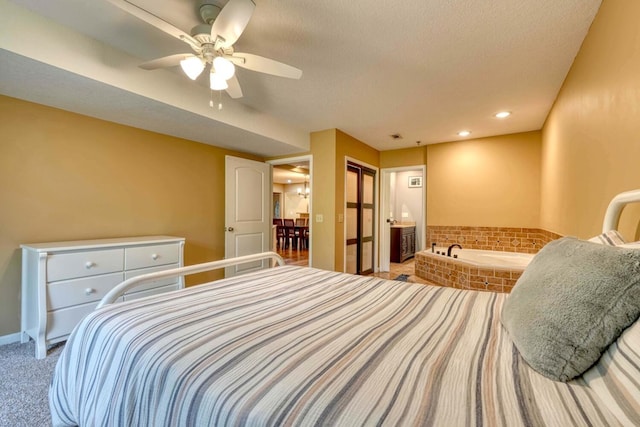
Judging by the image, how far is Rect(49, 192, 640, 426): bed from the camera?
1.79 feet

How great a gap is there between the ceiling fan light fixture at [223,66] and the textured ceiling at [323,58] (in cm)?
33

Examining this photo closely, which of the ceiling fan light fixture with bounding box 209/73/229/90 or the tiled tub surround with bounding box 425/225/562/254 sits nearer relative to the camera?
the ceiling fan light fixture with bounding box 209/73/229/90

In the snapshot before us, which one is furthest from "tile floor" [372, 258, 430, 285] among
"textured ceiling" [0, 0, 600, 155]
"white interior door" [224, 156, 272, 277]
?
"textured ceiling" [0, 0, 600, 155]

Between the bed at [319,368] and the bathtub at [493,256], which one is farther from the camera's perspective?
the bathtub at [493,256]

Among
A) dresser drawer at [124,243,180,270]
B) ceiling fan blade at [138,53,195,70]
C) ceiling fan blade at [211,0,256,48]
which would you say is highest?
ceiling fan blade at [211,0,256,48]

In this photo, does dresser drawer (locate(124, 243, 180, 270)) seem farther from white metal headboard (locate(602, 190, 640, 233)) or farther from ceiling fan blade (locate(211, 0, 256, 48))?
white metal headboard (locate(602, 190, 640, 233))

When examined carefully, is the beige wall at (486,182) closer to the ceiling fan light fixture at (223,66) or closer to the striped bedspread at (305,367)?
the striped bedspread at (305,367)

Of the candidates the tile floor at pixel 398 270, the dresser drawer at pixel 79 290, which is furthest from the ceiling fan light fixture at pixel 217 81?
the tile floor at pixel 398 270

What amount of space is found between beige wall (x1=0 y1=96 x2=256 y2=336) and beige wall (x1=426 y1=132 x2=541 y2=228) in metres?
3.54

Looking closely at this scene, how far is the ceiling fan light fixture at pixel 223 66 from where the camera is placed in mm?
1570

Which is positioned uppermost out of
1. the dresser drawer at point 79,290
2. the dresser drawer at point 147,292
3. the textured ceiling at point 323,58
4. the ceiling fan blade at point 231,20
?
the textured ceiling at point 323,58

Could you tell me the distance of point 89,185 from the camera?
8.54 feet

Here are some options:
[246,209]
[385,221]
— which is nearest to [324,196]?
[246,209]

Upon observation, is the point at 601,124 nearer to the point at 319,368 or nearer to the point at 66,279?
the point at 319,368
